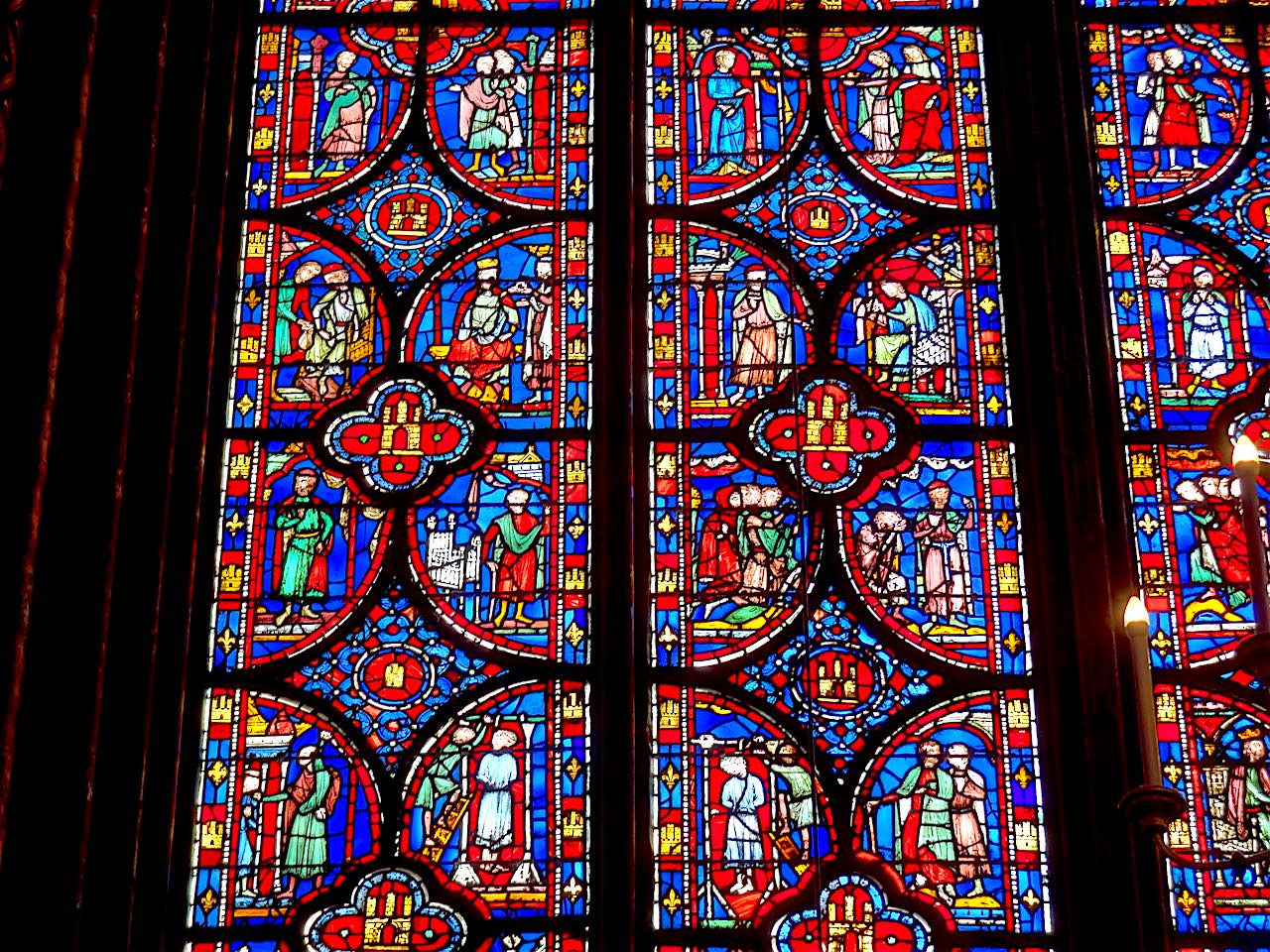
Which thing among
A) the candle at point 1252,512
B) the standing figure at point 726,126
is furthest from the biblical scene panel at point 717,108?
the candle at point 1252,512

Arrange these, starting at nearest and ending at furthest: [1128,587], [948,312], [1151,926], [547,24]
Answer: [1151,926] → [1128,587] → [948,312] → [547,24]

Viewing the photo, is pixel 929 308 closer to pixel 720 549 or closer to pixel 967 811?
pixel 720 549

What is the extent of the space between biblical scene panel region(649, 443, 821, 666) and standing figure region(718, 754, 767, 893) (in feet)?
1.23

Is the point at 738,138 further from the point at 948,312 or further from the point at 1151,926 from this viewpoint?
the point at 1151,926

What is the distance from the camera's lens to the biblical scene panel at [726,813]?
8680mm

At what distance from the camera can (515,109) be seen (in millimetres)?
10203

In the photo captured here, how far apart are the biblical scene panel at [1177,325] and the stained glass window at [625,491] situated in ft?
0.14

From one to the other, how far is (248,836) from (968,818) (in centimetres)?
219

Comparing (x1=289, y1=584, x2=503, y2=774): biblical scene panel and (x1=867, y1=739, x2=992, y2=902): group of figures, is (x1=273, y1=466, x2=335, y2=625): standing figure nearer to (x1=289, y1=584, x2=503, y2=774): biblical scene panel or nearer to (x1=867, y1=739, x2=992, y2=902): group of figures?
(x1=289, y1=584, x2=503, y2=774): biblical scene panel

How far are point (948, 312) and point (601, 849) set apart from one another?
228 centimetres

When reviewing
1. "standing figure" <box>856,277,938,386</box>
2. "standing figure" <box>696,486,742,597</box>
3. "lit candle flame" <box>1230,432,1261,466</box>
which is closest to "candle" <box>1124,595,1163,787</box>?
"lit candle flame" <box>1230,432,1261,466</box>

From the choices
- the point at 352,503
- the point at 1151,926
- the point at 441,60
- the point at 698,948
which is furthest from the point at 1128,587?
the point at 441,60

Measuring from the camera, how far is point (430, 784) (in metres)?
8.88

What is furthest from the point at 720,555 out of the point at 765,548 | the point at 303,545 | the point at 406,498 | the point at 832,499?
the point at 303,545
